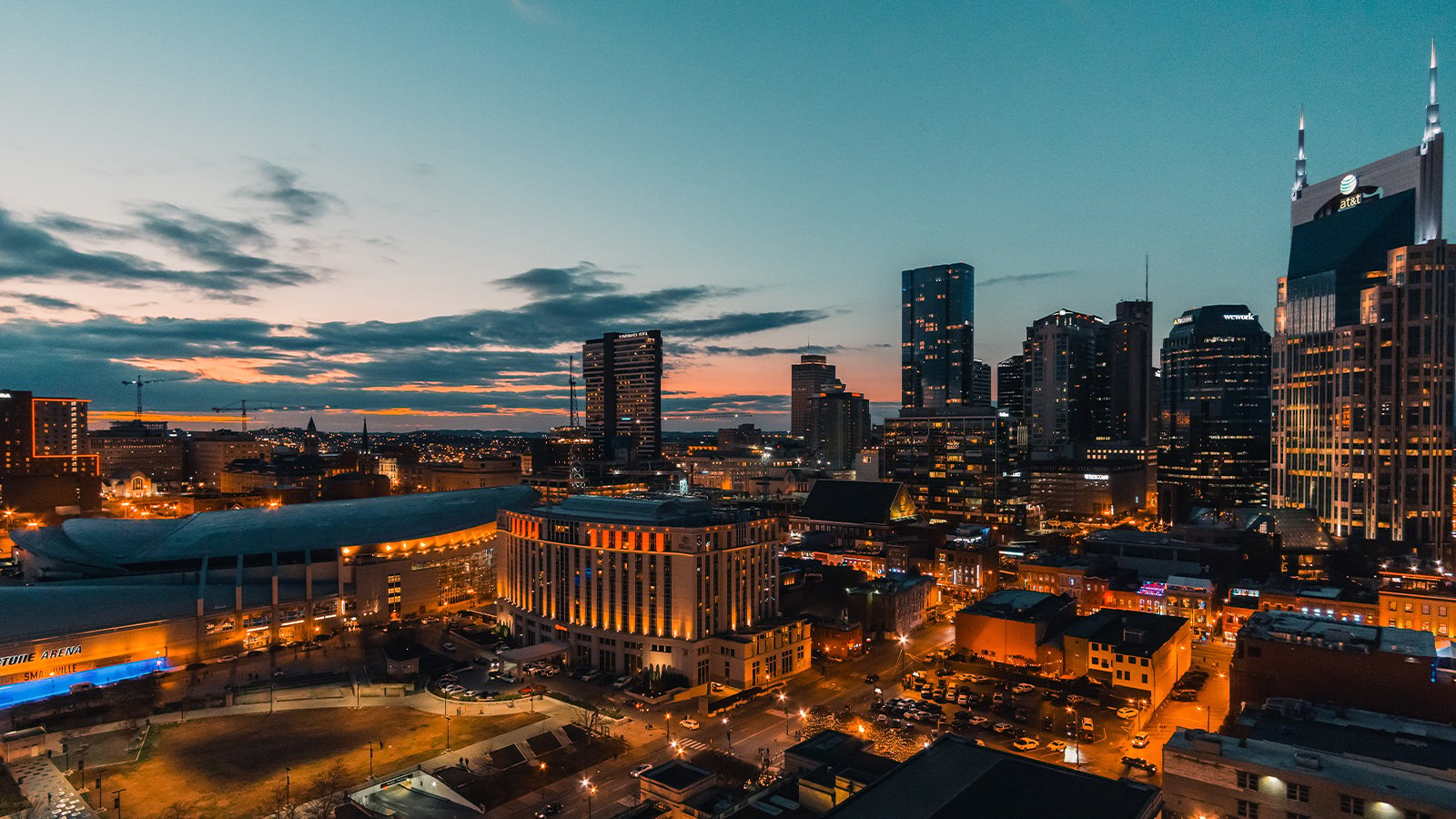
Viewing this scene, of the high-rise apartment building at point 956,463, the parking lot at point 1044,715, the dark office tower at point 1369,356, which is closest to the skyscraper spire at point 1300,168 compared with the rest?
the dark office tower at point 1369,356

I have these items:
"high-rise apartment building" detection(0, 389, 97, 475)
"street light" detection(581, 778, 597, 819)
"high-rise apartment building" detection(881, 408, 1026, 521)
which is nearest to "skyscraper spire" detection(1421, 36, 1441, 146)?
"high-rise apartment building" detection(881, 408, 1026, 521)

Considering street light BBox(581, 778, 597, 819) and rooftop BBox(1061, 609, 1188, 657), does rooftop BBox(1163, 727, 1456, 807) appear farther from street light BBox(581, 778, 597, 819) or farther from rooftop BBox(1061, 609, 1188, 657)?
street light BBox(581, 778, 597, 819)

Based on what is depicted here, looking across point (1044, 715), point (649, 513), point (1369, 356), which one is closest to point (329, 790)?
point (649, 513)

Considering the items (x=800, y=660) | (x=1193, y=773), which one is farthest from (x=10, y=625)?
(x=1193, y=773)

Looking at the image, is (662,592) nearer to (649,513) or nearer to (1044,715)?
(649,513)

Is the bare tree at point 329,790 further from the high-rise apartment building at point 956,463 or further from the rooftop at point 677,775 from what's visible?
the high-rise apartment building at point 956,463

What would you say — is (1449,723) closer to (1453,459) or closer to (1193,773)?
(1193,773)
